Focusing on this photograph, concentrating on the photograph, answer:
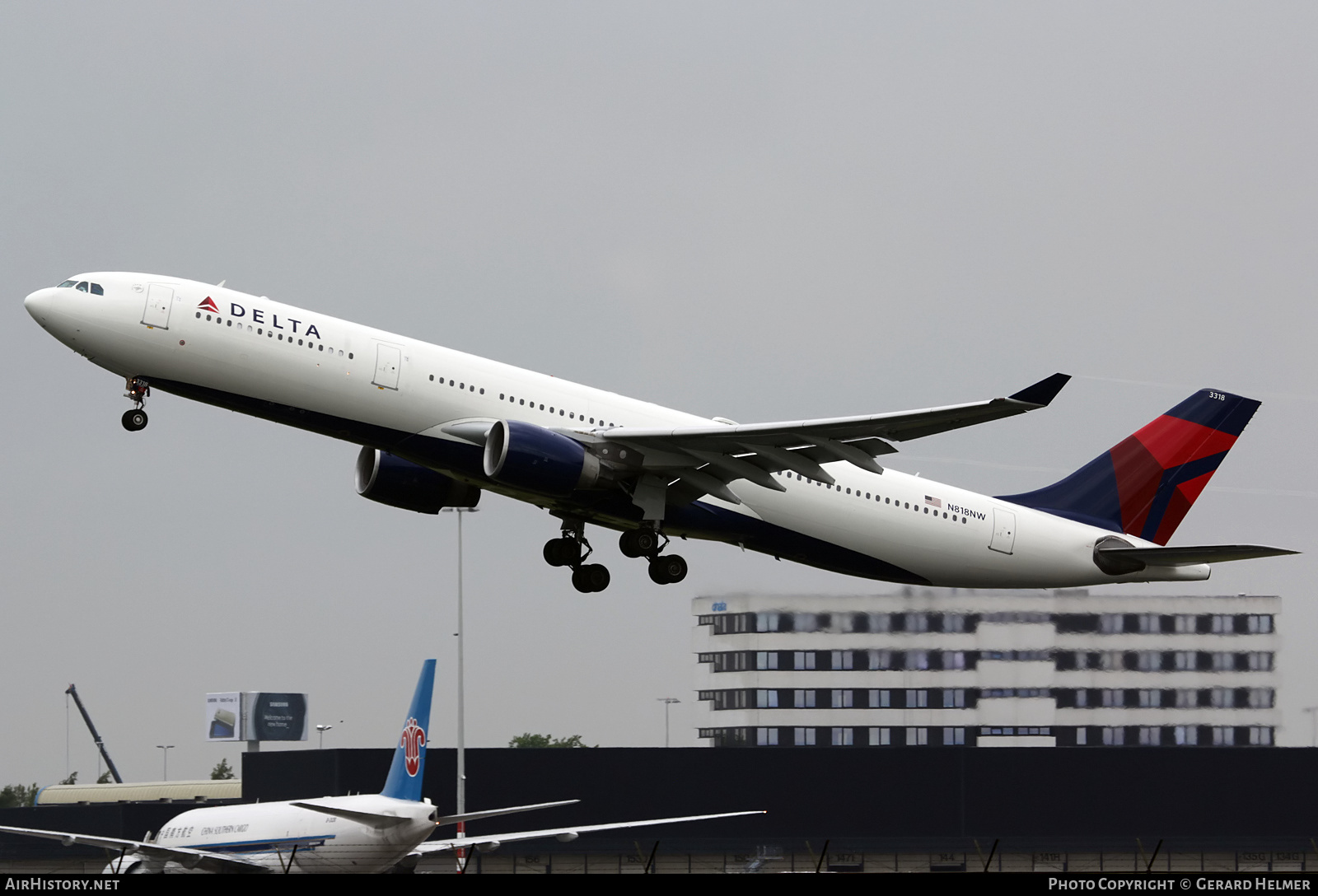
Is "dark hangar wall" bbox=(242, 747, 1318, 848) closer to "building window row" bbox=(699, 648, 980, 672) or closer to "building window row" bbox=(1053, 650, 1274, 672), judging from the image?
"building window row" bbox=(699, 648, 980, 672)

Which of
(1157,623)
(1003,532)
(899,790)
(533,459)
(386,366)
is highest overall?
(386,366)

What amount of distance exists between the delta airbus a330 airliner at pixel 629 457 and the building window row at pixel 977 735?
14.2 m

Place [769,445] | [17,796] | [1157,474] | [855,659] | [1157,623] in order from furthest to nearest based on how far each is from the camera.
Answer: [17,796] → [855,659] → [1157,623] → [1157,474] → [769,445]

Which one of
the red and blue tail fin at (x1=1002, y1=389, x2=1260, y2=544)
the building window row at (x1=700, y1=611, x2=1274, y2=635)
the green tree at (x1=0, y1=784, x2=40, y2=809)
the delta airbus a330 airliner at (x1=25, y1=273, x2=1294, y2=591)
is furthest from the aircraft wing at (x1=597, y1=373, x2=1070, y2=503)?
the green tree at (x1=0, y1=784, x2=40, y2=809)

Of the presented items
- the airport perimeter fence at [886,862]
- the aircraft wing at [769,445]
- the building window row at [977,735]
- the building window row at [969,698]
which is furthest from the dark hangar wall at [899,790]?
the aircraft wing at [769,445]

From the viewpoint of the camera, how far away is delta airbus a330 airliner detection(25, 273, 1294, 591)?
28516 millimetres

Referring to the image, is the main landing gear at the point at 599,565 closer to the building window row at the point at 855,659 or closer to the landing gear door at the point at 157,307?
the landing gear door at the point at 157,307

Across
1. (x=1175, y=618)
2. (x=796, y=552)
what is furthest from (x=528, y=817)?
(x=796, y=552)

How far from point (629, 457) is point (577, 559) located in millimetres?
4139

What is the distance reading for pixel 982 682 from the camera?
4988 cm

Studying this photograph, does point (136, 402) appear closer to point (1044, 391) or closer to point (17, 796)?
point (1044, 391)

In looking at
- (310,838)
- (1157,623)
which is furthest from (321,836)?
(1157,623)

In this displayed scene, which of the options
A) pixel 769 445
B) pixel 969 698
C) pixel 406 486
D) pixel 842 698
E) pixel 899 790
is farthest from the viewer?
pixel 899 790

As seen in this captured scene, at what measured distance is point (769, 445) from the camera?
3002 cm
